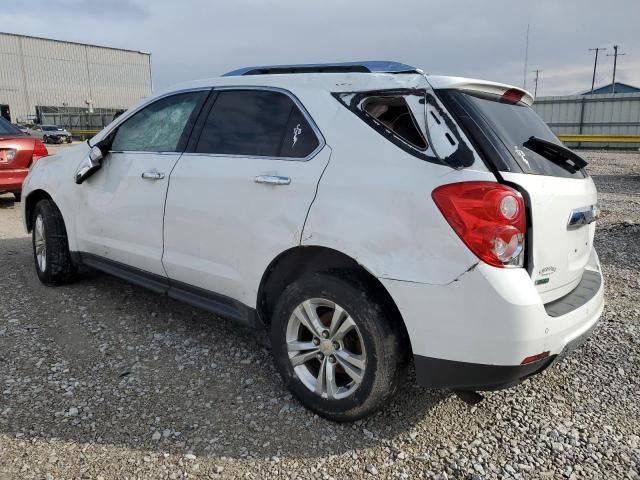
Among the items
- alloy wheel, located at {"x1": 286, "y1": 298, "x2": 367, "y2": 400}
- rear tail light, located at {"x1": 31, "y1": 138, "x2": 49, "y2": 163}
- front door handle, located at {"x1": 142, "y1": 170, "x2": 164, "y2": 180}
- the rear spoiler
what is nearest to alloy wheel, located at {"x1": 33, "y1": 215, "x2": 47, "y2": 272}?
front door handle, located at {"x1": 142, "y1": 170, "x2": 164, "y2": 180}

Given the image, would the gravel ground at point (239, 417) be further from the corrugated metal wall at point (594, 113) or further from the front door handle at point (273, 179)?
the corrugated metal wall at point (594, 113)

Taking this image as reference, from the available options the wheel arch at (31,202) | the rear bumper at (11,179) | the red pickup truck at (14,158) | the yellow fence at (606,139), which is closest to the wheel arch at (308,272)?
the wheel arch at (31,202)

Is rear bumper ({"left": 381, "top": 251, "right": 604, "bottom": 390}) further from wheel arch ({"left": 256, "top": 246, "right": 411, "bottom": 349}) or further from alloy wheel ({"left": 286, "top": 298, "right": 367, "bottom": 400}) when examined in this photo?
alloy wheel ({"left": 286, "top": 298, "right": 367, "bottom": 400})

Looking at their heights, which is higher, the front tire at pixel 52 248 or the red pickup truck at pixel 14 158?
the red pickup truck at pixel 14 158

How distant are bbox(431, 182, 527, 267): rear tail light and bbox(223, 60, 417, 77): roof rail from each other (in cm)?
76

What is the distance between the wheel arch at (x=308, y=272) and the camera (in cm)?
252

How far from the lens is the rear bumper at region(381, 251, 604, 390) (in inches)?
85.9

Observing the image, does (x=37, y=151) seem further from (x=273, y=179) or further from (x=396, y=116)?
(x=396, y=116)

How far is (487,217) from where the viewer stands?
2213 millimetres

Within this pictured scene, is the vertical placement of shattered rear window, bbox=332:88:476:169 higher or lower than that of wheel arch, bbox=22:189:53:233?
higher

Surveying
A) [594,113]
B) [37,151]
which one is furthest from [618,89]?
[37,151]

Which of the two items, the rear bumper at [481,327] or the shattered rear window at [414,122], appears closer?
the rear bumper at [481,327]

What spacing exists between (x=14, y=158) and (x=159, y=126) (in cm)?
578

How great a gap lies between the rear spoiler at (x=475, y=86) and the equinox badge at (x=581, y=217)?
71cm
